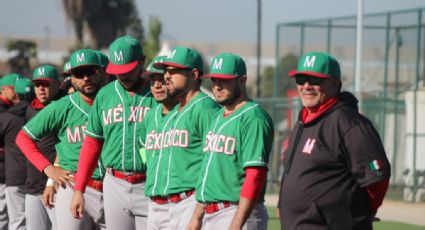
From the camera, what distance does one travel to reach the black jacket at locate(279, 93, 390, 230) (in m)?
6.70

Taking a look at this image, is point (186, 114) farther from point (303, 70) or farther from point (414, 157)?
point (414, 157)

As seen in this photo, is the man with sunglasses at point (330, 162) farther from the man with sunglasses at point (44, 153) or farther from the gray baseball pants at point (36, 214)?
the gray baseball pants at point (36, 214)

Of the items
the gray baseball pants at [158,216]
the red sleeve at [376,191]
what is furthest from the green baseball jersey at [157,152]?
the red sleeve at [376,191]

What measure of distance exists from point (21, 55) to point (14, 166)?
41168mm

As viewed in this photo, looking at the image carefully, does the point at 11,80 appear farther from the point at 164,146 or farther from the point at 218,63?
the point at 218,63

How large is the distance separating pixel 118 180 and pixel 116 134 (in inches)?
15.8

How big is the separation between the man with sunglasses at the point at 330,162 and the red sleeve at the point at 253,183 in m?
0.36

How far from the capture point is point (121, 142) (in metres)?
9.20

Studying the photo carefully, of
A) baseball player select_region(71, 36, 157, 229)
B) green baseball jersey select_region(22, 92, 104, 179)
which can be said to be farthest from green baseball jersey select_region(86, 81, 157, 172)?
green baseball jersey select_region(22, 92, 104, 179)

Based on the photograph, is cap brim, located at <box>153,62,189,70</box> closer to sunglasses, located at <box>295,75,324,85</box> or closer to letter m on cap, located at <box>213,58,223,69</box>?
letter m on cap, located at <box>213,58,223,69</box>

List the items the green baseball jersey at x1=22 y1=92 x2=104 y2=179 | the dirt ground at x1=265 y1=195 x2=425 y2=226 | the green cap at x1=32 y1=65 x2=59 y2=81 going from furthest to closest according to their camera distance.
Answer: the dirt ground at x1=265 y1=195 x2=425 y2=226 → the green cap at x1=32 y1=65 x2=59 y2=81 → the green baseball jersey at x1=22 y1=92 x2=104 y2=179

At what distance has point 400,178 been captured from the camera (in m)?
23.8

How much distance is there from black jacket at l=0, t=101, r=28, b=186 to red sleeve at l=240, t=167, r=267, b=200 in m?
6.28

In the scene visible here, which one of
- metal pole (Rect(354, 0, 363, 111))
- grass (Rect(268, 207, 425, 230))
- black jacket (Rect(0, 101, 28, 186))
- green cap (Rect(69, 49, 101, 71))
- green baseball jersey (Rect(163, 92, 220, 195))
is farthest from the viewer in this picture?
metal pole (Rect(354, 0, 363, 111))
